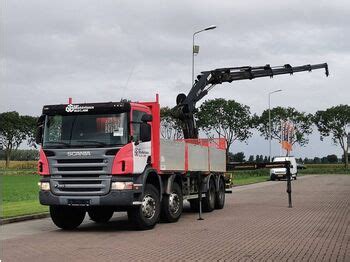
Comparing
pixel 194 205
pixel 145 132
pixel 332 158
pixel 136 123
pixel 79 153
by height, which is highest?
pixel 332 158

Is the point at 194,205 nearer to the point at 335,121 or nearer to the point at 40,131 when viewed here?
the point at 40,131

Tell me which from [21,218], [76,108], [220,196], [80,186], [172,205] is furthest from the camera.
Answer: [220,196]

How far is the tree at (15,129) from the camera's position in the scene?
87.4 meters

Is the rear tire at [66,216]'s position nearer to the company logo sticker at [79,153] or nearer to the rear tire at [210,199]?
the company logo sticker at [79,153]

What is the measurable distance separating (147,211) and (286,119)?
7237 centimetres

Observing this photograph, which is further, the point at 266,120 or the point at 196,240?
the point at 266,120

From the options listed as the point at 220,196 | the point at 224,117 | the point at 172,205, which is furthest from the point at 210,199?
the point at 224,117

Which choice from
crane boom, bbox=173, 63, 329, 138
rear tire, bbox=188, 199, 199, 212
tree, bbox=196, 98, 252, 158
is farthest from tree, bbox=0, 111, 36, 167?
rear tire, bbox=188, 199, 199, 212

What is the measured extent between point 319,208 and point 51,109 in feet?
34.7

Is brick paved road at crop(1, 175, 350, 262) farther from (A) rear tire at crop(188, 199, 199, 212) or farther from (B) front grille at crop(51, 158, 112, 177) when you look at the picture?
(A) rear tire at crop(188, 199, 199, 212)

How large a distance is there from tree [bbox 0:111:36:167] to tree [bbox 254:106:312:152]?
36.1 meters

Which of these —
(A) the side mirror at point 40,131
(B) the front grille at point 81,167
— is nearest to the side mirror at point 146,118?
(B) the front grille at point 81,167

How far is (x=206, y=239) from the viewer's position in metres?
11.7

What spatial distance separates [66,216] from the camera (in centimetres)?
1422
